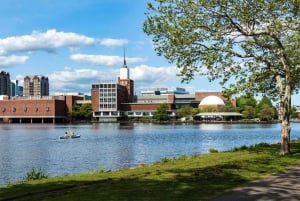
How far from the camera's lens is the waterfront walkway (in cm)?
1281

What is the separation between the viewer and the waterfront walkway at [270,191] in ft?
42.0

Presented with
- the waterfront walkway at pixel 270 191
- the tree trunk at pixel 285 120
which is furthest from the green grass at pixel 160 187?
the tree trunk at pixel 285 120

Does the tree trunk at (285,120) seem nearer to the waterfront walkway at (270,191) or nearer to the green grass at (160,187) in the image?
the green grass at (160,187)

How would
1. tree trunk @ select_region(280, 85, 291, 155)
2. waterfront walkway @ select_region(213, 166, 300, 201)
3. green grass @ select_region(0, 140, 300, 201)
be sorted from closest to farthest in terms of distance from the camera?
waterfront walkway @ select_region(213, 166, 300, 201) < green grass @ select_region(0, 140, 300, 201) < tree trunk @ select_region(280, 85, 291, 155)

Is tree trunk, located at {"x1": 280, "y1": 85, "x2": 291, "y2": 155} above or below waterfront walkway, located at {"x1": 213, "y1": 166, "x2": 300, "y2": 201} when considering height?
above

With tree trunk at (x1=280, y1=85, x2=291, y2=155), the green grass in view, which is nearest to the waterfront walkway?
the green grass

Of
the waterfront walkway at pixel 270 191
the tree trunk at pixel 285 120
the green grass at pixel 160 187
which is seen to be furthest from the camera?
the tree trunk at pixel 285 120

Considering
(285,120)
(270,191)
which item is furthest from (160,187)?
(285,120)

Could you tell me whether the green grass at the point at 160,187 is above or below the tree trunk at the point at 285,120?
below

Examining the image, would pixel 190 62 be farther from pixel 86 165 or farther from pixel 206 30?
pixel 86 165

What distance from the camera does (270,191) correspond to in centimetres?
1397

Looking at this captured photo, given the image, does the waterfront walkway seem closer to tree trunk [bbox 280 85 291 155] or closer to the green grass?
the green grass

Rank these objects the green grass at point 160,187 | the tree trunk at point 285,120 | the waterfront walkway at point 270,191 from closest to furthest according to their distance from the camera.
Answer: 1. the waterfront walkway at point 270,191
2. the green grass at point 160,187
3. the tree trunk at point 285,120

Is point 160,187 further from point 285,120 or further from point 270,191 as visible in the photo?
point 285,120
